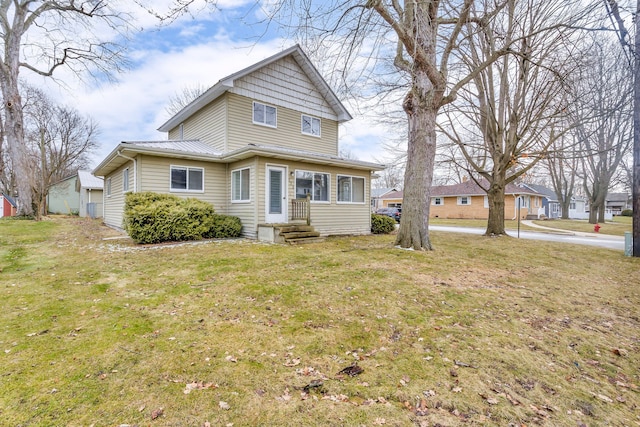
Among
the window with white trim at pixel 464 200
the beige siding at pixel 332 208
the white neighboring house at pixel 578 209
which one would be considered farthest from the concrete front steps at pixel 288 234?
the white neighboring house at pixel 578 209

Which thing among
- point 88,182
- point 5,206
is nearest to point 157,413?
point 5,206

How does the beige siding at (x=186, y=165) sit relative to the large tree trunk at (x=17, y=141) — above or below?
below

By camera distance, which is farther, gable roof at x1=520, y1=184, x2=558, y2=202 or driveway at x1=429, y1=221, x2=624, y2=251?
gable roof at x1=520, y1=184, x2=558, y2=202

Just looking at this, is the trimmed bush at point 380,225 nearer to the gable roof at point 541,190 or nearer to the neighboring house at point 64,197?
the gable roof at point 541,190

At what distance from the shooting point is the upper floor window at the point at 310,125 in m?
14.1

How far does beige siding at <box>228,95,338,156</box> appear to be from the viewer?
38.9 feet

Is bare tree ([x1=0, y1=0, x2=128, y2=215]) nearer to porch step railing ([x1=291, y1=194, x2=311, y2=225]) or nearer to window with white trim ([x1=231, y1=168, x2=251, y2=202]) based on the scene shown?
window with white trim ([x1=231, y1=168, x2=251, y2=202])

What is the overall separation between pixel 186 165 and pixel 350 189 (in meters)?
6.97

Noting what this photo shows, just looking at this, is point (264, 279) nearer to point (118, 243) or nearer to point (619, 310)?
point (619, 310)

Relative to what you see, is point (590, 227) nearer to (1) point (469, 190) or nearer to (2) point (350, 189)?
(1) point (469, 190)

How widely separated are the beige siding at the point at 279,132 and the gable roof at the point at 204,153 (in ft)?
3.36

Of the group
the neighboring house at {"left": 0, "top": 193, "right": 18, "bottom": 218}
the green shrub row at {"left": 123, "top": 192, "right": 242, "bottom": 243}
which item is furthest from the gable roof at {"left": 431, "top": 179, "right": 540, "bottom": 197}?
the neighboring house at {"left": 0, "top": 193, "right": 18, "bottom": 218}

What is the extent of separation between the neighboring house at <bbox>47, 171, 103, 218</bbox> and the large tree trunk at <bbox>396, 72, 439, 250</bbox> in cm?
2618

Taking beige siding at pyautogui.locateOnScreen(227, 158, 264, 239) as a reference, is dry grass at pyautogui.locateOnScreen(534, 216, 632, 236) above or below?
below
